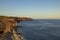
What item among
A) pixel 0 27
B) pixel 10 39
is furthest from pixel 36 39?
pixel 10 39

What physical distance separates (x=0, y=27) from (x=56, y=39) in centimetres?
580

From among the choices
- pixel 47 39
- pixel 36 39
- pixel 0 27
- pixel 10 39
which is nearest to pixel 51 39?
pixel 47 39

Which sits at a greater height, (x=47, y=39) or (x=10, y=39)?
(x=10, y=39)

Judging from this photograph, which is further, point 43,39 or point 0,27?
point 43,39

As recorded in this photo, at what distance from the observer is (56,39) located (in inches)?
480

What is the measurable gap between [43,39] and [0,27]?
474 centimetres

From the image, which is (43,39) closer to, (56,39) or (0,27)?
(56,39)

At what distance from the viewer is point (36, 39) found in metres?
12.2

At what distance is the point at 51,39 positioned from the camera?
40.0ft

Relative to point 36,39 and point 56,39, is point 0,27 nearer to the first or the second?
point 36,39

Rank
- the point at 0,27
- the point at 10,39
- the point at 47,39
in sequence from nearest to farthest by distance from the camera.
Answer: the point at 10,39, the point at 0,27, the point at 47,39

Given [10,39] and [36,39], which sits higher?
[10,39]

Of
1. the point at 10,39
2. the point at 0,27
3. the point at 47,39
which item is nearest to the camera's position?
the point at 10,39

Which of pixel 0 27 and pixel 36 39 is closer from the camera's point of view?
pixel 0 27
